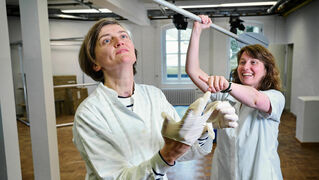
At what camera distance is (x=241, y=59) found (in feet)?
5.69

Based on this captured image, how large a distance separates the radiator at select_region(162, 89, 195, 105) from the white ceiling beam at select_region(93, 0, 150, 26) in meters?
2.78

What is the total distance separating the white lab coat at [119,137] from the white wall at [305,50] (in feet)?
18.3

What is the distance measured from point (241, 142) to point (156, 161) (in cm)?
99

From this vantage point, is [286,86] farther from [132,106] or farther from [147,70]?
[132,106]

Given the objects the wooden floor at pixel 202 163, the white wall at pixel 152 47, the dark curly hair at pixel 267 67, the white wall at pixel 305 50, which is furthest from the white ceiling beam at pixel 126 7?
the white wall at pixel 305 50

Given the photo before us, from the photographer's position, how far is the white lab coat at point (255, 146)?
158 centimetres

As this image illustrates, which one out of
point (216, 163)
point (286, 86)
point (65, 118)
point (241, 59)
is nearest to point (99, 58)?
point (241, 59)

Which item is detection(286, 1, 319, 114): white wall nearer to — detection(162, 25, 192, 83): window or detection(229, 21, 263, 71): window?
detection(229, 21, 263, 71): window

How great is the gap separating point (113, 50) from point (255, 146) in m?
1.13

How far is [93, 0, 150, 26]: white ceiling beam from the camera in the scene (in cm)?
416

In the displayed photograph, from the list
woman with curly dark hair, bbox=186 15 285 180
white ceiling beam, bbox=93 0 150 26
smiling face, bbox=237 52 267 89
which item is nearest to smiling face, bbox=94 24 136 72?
woman with curly dark hair, bbox=186 15 285 180

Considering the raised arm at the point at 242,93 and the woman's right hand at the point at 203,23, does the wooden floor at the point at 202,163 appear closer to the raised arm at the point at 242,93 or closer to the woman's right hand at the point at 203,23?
the raised arm at the point at 242,93

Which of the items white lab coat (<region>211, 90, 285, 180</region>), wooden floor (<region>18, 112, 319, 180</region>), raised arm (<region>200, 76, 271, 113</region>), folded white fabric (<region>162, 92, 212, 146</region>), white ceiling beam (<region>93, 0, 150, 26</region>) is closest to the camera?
folded white fabric (<region>162, 92, 212, 146</region>)

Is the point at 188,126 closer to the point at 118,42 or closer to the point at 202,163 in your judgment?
→ the point at 118,42
